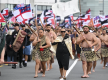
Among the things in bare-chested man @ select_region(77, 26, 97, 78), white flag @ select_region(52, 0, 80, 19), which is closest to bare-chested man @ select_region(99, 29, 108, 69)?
white flag @ select_region(52, 0, 80, 19)

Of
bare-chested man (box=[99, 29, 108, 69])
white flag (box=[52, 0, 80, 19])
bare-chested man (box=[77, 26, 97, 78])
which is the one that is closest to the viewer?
bare-chested man (box=[77, 26, 97, 78])

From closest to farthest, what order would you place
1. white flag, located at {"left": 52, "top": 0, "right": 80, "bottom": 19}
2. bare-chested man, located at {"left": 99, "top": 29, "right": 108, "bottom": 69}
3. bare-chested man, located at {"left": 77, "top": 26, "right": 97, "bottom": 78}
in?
bare-chested man, located at {"left": 77, "top": 26, "right": 97, "bottom": 78}
bare-chested man, located at {"left": 99, "top": 29, "right": 108, "bottom": 69}
white flag, located at {"left": 52, "top": 0, "right": 80, "bottom": 19}

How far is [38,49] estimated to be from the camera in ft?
36.0

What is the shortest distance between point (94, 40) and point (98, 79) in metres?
1.52

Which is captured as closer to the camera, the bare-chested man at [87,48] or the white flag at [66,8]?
the bare-chested man at [87,48]

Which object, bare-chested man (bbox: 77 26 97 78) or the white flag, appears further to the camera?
the white flag

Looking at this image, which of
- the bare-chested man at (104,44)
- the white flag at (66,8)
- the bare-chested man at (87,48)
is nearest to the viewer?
the bare-chested man at (87,48)

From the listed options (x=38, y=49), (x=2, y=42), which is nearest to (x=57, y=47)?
(x=38, y=49)

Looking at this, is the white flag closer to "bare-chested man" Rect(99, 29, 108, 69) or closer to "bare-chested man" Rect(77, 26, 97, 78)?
"bare-chested man" Rect(99, 29, 108, 69)

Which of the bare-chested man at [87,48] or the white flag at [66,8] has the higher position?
the white flag at [66,8]

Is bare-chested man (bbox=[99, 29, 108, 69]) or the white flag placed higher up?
the white flag

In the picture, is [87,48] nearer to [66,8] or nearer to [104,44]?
[104,44]

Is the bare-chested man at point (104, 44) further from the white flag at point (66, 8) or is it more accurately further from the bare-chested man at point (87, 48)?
the bare-chested man at point (87, 48)

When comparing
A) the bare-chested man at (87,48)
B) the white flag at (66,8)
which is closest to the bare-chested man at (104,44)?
the white flag at (66,8)
